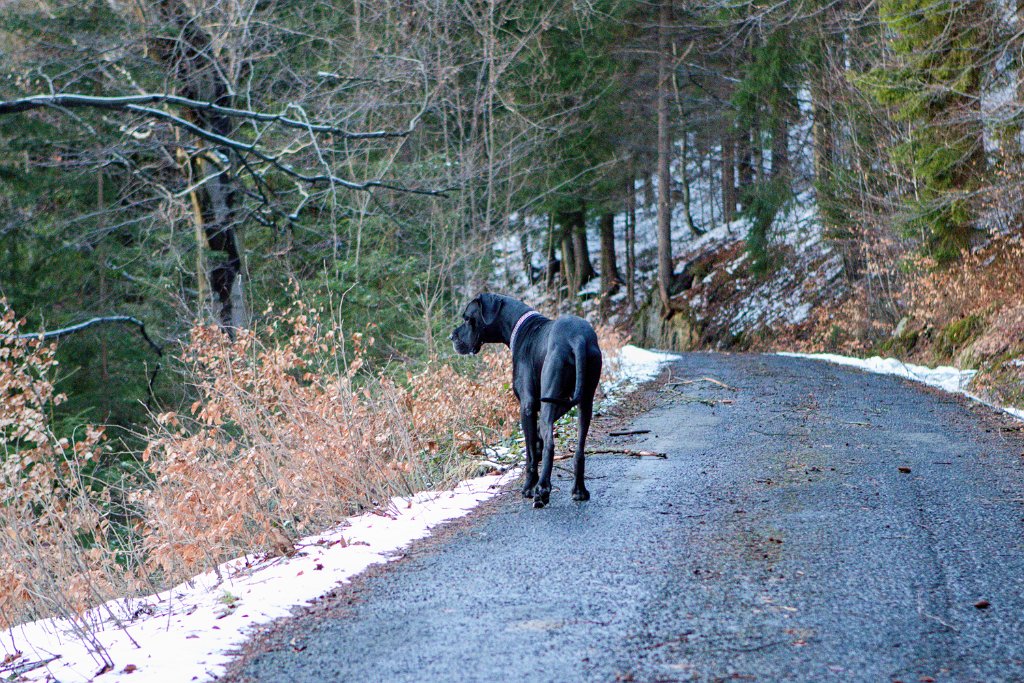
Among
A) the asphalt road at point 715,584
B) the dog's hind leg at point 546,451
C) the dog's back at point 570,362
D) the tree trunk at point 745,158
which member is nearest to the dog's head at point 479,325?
the dog's back at point 570,362

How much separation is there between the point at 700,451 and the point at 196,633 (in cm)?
519

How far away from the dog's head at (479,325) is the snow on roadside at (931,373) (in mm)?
6425

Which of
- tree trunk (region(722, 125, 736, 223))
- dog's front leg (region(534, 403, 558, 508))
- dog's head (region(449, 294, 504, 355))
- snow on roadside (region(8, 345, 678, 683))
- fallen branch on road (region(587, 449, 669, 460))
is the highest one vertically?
tree trunk (region(722, 125, 736, 223))

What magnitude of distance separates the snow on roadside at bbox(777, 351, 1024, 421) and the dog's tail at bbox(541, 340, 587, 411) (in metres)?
6.31

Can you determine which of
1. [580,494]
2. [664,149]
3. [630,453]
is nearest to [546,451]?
[580,494]

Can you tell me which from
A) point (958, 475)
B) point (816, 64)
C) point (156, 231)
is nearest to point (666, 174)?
point (816, 64)

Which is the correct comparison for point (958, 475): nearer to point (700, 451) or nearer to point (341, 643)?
point (700, 451)

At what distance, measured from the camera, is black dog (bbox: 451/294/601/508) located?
6.34 m

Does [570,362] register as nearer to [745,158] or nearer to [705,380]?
[705,380]

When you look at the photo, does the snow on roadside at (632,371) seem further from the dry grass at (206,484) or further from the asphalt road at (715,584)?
the asphalt road at (715,584)

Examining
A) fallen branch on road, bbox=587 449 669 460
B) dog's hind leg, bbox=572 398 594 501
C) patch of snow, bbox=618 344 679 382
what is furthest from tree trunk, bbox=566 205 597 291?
dog's hind leg, bbox=572 398 594 501

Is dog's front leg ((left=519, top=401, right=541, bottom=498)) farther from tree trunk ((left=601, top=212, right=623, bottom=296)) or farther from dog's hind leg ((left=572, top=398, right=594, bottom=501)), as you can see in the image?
tree trunk ((left=601, top=212, right=623, bottom=296))

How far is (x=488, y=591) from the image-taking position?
461 centimetres

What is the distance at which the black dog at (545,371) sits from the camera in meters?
6.34
